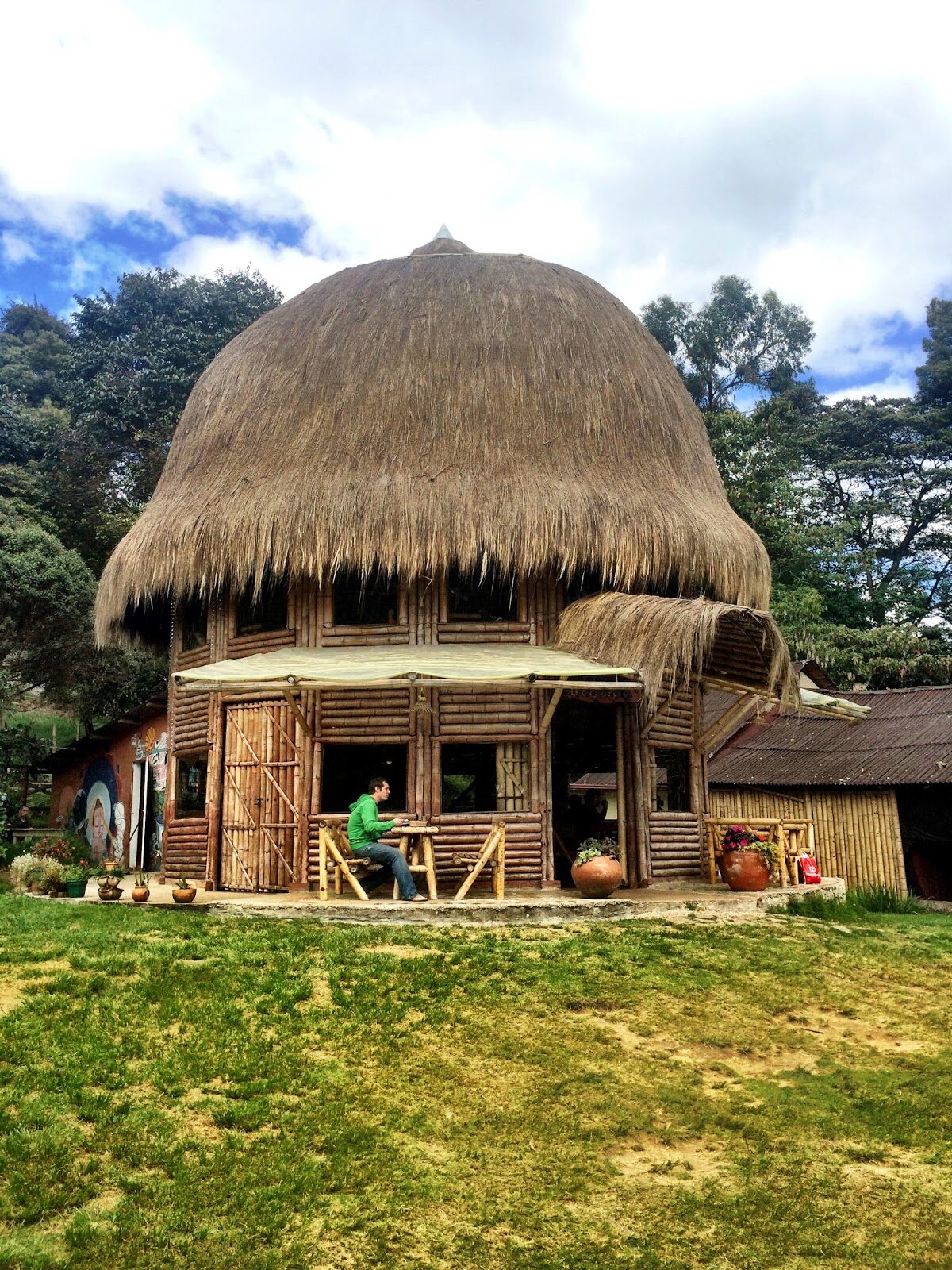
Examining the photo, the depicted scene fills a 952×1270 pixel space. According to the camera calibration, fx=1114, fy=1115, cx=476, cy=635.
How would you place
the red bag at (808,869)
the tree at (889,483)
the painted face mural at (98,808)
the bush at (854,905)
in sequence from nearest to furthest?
the bush at (854,905) → the red bag at (808,869) → the painted face mural at (98,808) → the tree at (889,483)

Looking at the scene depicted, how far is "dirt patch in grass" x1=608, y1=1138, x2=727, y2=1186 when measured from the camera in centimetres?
575

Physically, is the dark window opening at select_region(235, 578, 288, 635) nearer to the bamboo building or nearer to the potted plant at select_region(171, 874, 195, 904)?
the bamboo building

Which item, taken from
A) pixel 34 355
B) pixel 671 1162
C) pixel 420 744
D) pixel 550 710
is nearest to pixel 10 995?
pixel 671 1162

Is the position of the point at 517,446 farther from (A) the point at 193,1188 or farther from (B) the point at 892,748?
(A) the point at 193,1188

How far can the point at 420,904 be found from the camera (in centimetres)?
1153

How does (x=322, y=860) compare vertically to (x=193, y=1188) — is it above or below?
above

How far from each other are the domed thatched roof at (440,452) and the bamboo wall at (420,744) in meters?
0.93

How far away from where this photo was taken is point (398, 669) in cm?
1213

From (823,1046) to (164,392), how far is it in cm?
2870

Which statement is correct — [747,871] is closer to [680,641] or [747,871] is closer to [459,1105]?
[680,641]

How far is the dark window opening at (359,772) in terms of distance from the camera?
15.5m

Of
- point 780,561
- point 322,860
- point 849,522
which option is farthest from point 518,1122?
point 849,522

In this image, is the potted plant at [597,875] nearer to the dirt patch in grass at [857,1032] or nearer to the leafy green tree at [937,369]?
the dirt patch in grass at [857,1032]

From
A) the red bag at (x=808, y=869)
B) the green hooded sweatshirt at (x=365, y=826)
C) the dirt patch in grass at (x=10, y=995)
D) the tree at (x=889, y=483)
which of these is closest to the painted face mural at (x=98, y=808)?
the green hooded sweatshirt at (x=365, y=826)
